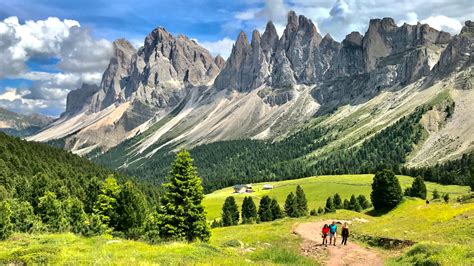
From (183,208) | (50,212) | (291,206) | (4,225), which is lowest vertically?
(291,206)

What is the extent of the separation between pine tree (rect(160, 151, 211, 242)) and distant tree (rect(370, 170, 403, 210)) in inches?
2046

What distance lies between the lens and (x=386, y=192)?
286 ft

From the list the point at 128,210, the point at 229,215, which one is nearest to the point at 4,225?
the point at 128,210

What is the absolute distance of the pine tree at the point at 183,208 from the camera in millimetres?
47969

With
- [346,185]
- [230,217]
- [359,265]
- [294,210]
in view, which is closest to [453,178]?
[346,185]

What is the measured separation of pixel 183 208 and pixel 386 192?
182 ft

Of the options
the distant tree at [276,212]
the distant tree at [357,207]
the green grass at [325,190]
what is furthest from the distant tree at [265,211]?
the distant tree at [357,207]

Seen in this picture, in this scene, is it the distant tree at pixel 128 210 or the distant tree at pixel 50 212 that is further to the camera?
the distant tree at pixel 128 210

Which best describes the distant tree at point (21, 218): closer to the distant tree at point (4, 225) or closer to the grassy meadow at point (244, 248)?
the distant tree at point (4, 225)

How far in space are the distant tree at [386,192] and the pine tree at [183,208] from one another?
51972 mm

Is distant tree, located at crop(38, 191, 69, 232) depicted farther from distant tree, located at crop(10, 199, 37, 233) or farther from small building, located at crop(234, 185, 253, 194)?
small building, located at crop(234, 185, 253, 194)

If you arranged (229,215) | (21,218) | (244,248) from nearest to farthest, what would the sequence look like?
1. (244,248)
2. (21,218)
3. (229,215)

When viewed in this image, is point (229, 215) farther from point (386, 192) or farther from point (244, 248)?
point (244, 248)

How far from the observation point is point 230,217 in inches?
4432
